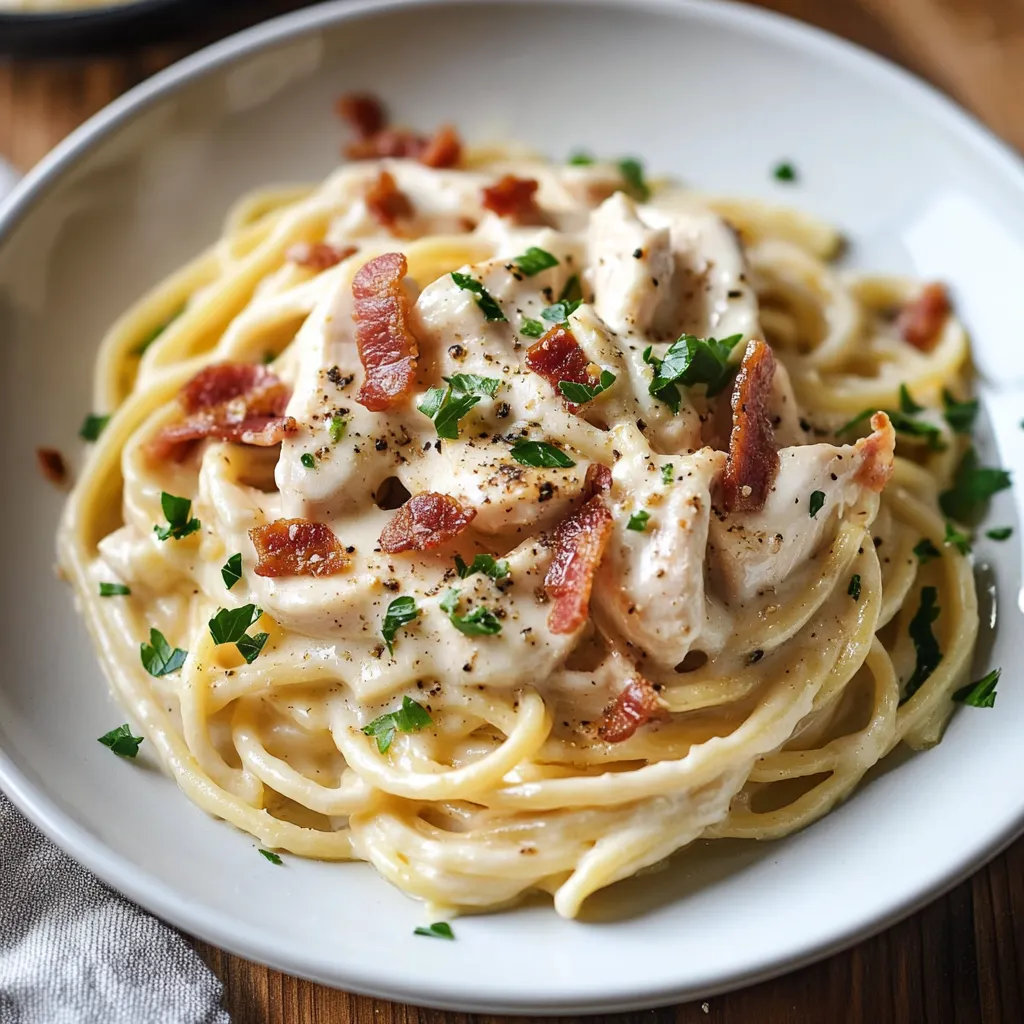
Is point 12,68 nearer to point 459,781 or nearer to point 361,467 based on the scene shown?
point 361,467

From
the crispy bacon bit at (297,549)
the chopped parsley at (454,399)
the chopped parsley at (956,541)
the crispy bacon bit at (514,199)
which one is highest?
the crispy bacon bit at (514,199)

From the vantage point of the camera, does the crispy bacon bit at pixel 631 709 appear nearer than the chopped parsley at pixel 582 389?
Yes

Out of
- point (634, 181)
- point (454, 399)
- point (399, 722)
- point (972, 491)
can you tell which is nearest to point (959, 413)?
point (972, 491)

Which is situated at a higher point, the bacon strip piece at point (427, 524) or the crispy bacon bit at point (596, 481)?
the crispy bacon bit at point (596, 481)

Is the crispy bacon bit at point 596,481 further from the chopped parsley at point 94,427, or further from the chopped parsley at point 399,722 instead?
the chopped parsley at point 94,427

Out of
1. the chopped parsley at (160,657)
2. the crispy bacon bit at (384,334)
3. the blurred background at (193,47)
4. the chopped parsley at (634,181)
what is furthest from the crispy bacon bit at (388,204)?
the chopped parsley at (160,657)

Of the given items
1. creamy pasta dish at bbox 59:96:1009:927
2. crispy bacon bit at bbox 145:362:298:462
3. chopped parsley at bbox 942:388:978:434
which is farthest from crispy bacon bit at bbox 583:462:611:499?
chopped parsley at bbox 942:388:978:434

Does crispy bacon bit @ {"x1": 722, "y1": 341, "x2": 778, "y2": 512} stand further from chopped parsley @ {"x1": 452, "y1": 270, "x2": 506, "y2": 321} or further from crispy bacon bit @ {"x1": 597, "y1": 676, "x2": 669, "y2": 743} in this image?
chopped parsley @ {"x1": 452, "y1": 270, "x2": 506, "y2": 321}

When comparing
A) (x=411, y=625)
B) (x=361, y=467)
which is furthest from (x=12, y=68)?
(x=411, y=625)
